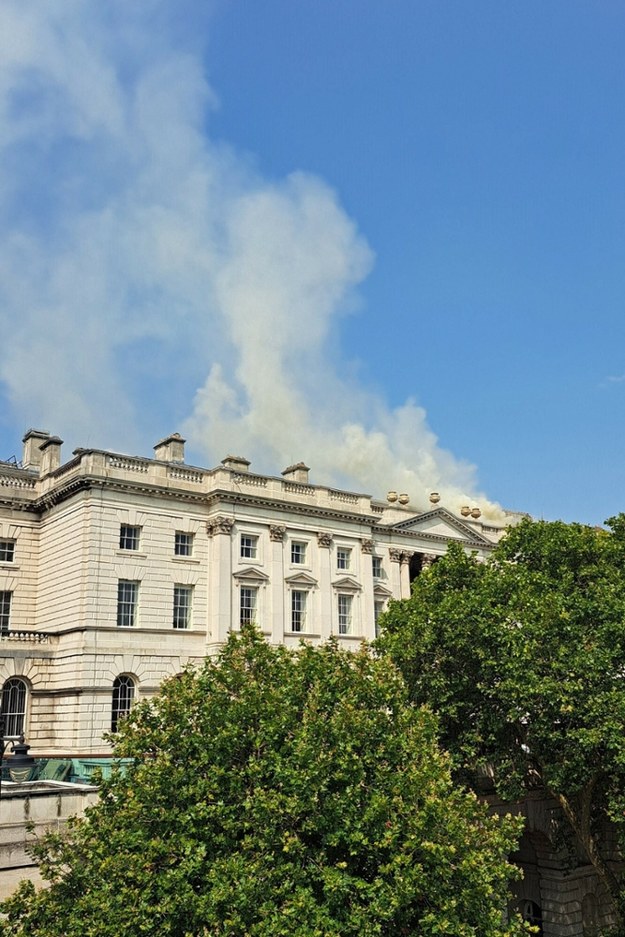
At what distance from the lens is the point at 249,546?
4869 cm

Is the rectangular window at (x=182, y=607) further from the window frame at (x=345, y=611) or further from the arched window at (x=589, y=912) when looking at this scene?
the arched window at (x=589, y=912)

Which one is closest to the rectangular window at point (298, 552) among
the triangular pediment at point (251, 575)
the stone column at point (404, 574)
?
the triangular pediment at point (251, 575)

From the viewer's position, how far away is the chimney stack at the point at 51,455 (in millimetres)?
48188

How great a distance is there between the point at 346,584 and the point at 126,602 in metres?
14.5

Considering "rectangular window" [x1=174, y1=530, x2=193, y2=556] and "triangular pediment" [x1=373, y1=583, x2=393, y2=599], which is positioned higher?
"rectangular window" [x1=174, y1=530, x2=193, y2=556]

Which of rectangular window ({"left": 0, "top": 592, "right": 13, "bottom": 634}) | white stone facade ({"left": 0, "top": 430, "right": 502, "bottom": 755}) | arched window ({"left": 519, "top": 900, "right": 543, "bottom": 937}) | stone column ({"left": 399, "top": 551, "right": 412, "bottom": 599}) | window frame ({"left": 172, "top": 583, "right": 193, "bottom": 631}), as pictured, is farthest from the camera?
stone column ({"left": 399, "top": 551, "right": 412, "bottom": 599})

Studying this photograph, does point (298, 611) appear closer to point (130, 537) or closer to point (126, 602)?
point (126, 602)

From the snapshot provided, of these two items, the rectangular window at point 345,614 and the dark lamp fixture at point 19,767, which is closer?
the dark lamp fixture at point 19,767

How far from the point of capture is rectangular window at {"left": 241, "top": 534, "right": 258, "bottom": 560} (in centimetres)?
4838

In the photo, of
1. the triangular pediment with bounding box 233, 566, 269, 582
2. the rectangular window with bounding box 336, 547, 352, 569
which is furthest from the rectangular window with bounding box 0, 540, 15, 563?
the rectangular window with bounding box 336, 547, 352, 569

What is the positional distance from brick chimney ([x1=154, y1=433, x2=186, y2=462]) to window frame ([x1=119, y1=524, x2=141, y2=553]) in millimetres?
6755

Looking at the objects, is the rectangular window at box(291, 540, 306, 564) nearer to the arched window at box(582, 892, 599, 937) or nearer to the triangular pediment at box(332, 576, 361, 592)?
the triangular pediment at box(332, 576, 361, 592)

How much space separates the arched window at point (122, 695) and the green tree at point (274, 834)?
2178 cm

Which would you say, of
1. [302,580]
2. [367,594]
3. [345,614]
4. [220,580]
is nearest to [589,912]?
[345,614]
